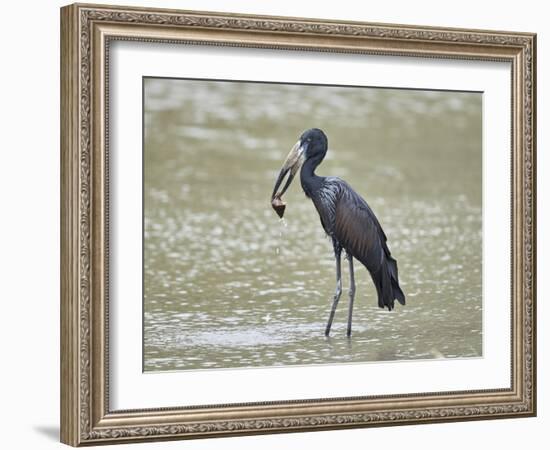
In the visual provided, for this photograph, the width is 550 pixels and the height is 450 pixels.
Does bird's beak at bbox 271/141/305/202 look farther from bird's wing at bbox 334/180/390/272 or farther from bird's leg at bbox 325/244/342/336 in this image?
bird's leg at bbox 325/244/342/336

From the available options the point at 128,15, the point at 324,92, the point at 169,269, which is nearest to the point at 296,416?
the point at 169,269

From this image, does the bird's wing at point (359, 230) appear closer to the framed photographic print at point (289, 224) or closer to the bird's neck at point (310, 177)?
the framed photographic print at point (289, 224)

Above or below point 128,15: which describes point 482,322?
below

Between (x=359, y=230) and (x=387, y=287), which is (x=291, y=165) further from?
(x=387, y=287)

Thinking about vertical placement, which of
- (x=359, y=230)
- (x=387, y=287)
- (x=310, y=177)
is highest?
(x=310, y=177)

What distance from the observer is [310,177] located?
21.7ft

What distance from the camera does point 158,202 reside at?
20.8 feet

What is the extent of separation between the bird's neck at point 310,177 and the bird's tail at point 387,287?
1.58 ft

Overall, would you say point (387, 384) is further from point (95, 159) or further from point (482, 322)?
point (95, 159)

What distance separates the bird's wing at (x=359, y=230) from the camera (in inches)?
263

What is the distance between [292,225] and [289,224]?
14mm

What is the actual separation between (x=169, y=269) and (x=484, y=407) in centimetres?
156

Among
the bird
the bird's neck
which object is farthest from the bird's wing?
the bird's neck

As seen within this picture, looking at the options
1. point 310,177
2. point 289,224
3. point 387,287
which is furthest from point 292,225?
point 387,287
